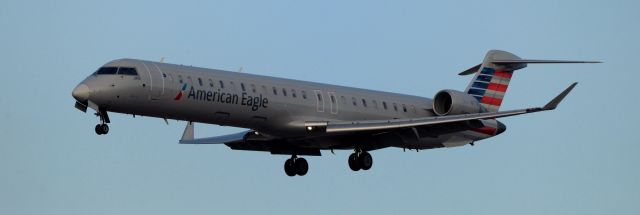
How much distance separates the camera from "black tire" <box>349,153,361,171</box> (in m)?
47.0

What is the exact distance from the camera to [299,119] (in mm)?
44469

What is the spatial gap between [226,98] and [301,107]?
2.71 meters

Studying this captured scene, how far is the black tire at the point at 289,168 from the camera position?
1914 inches

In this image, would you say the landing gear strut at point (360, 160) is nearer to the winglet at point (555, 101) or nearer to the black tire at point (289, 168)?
the black tire at point (289, 168)

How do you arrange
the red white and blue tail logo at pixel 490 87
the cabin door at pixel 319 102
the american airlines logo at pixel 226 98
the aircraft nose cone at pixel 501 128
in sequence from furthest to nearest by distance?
the red white and blue tail logo at pixel 490 87, the aircraft nose cone at pixel 501 128, the cabin door at pixel 319 102, the american airlines logo at pixel 226 98

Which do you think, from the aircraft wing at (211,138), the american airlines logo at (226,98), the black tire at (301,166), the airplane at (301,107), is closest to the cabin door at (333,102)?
the airplane at (301,107)

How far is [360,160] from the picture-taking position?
1847 inches

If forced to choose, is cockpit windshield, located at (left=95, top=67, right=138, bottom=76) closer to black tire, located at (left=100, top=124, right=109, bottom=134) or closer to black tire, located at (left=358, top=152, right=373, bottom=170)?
black tire, located at (left=100, top=124, right=109, bottom=134)

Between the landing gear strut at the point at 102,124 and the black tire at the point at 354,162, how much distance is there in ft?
28.5

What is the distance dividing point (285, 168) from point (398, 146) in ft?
13.1

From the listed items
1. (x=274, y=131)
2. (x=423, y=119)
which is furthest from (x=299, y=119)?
(x=423, y=119)

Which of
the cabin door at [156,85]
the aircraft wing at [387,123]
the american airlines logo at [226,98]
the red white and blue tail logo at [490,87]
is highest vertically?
the cabin door at [156,85]

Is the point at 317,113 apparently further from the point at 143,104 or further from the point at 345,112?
the point at 143,104

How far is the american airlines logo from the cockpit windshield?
4.51ft
